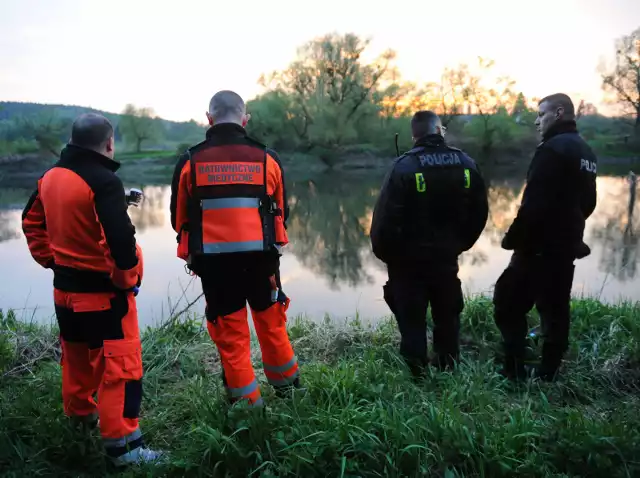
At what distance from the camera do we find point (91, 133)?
8.45 feet

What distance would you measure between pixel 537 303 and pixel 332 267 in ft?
19.1

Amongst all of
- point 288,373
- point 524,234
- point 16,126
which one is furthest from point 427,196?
point 16,126

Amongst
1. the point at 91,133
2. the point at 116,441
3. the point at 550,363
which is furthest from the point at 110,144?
the point at 550,363

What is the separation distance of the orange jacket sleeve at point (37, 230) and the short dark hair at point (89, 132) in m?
0.49

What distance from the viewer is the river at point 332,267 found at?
6.83 m

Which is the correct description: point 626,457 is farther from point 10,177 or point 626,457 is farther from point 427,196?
point 10,177

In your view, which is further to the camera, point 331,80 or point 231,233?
point 331,80

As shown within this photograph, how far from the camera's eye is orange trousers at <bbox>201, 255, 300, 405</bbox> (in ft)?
9.60

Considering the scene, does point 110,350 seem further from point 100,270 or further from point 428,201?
point 428,201

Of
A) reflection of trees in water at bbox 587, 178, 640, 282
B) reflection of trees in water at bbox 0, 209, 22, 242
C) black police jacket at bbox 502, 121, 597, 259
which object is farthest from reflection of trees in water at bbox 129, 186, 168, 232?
black police jacket at bbox 502, 121, 597, 259

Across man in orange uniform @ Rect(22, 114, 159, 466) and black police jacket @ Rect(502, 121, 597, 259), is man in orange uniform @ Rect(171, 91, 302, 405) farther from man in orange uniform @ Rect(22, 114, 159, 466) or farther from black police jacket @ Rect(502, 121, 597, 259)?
black police jacket @ Rect(502, 121, 597, 259)

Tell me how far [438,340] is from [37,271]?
8422 millimetres

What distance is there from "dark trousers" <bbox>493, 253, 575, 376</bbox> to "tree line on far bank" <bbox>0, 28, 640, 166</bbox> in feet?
117

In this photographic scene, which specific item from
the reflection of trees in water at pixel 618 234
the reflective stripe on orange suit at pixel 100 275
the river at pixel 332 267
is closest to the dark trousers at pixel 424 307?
the reflective stripe on orange suit at pixel 100 275
